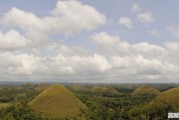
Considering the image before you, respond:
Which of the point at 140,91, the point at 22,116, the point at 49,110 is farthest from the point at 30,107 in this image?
the point at 140,91

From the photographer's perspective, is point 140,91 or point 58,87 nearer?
point 58,87

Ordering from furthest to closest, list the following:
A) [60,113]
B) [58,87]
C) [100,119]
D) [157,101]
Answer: [58,87]
[157,101]
[60,113]
[100,119]

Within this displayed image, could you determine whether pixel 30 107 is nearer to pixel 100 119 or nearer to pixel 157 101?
pixel 100 119

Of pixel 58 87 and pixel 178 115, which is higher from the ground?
pixel 58 87

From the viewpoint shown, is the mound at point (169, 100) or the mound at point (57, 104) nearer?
the mound at point (169, 100)

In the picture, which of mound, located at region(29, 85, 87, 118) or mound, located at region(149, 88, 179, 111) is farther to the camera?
mound, located at region(29, 85, 87, 118)

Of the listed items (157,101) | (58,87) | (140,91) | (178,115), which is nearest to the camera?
(178,115)

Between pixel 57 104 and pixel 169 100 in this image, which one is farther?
pixel 57 104

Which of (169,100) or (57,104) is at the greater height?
(169,100)
